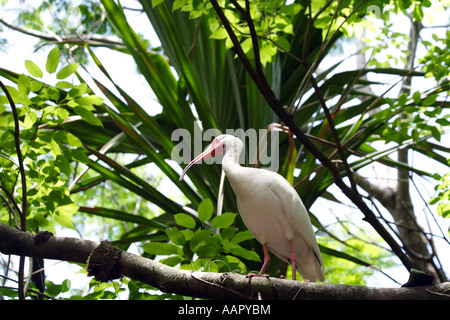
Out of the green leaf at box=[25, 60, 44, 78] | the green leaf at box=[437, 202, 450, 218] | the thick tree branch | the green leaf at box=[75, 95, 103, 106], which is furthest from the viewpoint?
the green leaf at box=[437, 202, 450, 218]

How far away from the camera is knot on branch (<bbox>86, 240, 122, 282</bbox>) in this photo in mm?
1704

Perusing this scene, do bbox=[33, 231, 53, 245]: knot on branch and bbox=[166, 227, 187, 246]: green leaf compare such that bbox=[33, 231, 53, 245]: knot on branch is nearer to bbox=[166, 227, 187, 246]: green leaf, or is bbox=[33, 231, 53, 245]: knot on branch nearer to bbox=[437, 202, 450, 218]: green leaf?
bbox=[166, 227, 187, 246]: green leaf

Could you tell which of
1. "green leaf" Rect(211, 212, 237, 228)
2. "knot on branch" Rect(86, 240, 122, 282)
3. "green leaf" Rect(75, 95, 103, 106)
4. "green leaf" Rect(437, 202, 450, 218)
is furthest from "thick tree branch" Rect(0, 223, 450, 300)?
"green leaf" Rect(437, 202, 450, 218)

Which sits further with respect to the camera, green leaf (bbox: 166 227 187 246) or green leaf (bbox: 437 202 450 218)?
green leaf (bbox: 437 202 450 218)

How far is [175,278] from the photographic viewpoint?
5.51 ft

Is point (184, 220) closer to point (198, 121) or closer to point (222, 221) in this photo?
point (222, 221)

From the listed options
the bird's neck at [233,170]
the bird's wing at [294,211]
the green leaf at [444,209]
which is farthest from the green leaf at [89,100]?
the green leaf at [444,209]

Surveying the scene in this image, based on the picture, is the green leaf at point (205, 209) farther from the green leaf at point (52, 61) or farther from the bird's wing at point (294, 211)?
the green leaf at point (52, 61)

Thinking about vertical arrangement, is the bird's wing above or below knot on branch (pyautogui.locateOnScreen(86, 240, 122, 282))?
above

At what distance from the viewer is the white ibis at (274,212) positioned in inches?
102

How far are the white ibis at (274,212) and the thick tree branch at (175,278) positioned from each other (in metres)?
0.78
